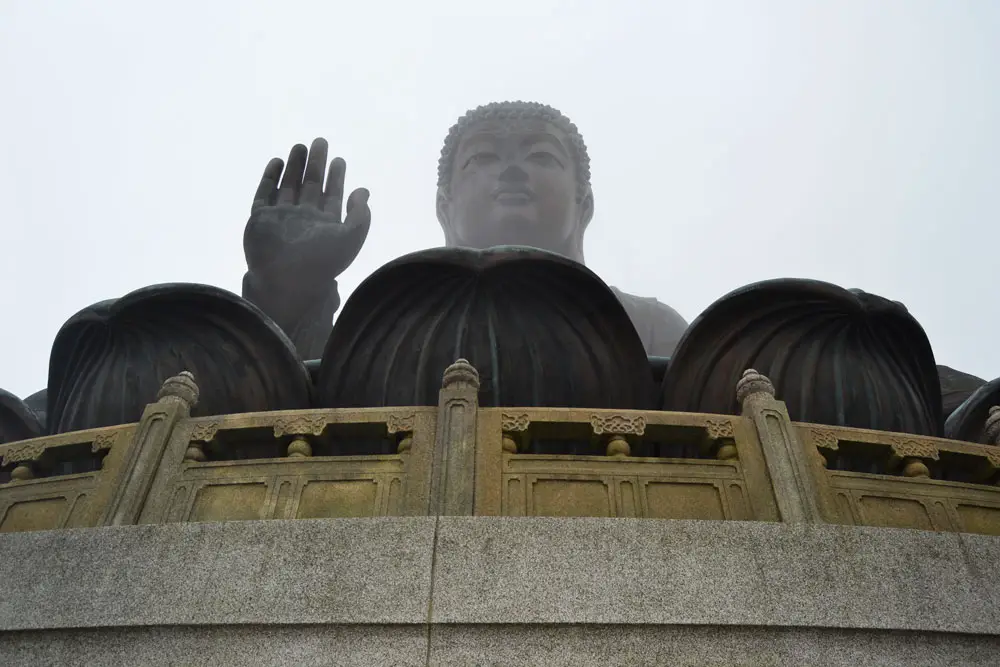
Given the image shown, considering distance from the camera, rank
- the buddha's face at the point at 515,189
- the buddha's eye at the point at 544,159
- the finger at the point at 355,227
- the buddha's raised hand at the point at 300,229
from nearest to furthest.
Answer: the buddha's raised hand at the point at 300,229
the finger at the point at 355,227
the buddha's face at the point at 515,189
the buddha's eye at the point at 544,159

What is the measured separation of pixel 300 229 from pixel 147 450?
3.84m

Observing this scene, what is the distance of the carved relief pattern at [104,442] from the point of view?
4.46 m

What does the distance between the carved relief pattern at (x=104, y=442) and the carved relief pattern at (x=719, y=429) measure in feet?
9.58

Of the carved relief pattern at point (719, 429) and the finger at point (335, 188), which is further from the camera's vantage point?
the finger at point (335, 188)

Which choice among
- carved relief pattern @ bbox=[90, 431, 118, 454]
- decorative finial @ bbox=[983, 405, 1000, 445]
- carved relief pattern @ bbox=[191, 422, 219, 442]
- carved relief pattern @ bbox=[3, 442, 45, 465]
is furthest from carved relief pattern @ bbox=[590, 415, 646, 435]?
carved relief pattern @ bbox=[3, 442, 45, 465]

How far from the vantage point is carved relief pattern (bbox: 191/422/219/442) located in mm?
4415

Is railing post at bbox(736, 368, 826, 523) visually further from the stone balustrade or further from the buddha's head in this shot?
the buddha's head

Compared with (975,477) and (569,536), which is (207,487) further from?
(975,477)

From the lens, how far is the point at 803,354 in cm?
573

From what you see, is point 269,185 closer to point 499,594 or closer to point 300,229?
point 300,229

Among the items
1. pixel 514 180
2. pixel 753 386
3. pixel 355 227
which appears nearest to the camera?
pixel 753 386

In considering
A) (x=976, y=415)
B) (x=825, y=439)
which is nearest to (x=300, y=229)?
(x=825, y=439)

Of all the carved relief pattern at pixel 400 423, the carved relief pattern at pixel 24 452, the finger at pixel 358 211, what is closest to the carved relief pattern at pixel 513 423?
the carved relief pattern at pixel 400 423

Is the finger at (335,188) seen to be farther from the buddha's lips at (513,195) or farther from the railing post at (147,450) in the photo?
the railing post at (147,450)
